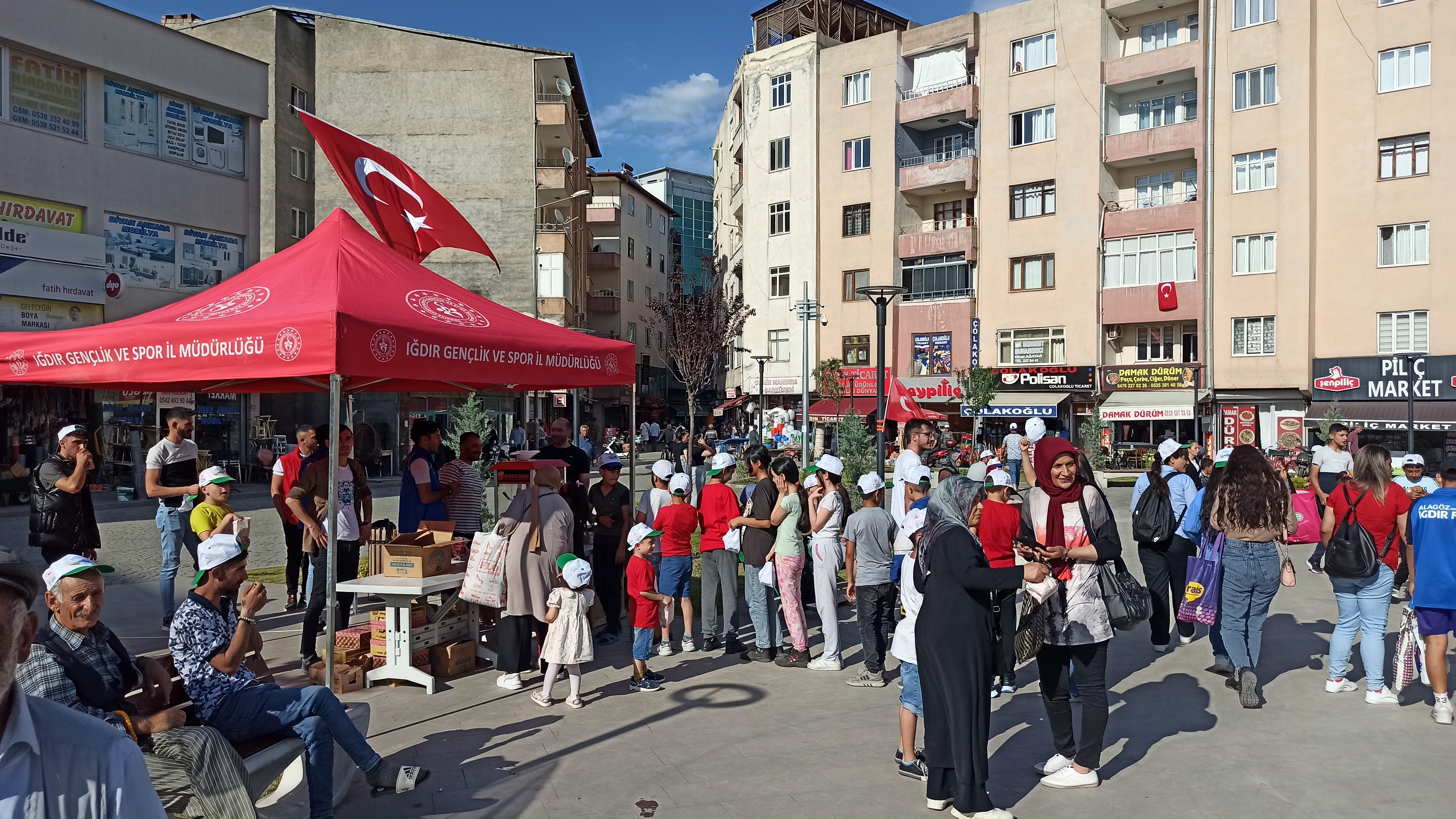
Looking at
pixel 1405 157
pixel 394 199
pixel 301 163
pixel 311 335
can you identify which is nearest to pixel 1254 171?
pixel 1405 157

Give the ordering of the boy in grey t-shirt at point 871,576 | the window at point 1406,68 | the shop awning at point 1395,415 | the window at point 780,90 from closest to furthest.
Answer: the boy in grey t-shirt at point 871,576 < the shop awning at point 1395,415 < the window at point 1406,68 < the window at point 780,90

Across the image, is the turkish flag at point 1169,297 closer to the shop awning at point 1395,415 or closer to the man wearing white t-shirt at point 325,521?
the shop awning at point 1395,415

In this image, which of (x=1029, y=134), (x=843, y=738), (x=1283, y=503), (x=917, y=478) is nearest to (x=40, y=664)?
(x=843, y=738)

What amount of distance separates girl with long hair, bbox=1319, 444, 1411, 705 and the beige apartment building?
85.7 feet

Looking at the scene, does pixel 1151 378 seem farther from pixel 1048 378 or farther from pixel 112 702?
pixel 112 702

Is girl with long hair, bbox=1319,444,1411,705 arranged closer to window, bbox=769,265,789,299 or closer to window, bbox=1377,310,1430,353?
window, bbox=1377,310,1430,353

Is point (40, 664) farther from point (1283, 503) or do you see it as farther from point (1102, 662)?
point (1283, 503)

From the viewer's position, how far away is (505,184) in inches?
1433

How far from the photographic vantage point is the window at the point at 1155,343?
38281 millimetres

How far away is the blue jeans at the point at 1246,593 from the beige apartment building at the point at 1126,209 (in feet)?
88.7

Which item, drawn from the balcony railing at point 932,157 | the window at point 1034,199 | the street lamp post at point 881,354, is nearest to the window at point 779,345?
the balcony railing at point 932,157

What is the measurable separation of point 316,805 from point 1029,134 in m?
41.4

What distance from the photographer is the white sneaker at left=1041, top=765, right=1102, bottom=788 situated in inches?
209

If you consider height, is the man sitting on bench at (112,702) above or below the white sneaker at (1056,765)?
above
